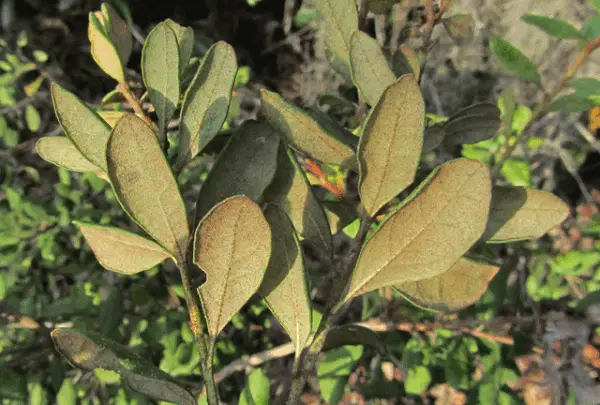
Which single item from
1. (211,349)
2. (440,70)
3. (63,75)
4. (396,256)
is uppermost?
(396,256)

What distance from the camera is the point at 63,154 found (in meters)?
0.62

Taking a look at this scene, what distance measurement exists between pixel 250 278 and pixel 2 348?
2.91 ft

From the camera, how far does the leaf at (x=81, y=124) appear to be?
0.51 metres

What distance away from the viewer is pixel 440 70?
98.3 inches

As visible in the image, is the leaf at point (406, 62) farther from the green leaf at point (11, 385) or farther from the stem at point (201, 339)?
the green leaf at point (11, 385)

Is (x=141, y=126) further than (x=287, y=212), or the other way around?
(x=287, y=212)

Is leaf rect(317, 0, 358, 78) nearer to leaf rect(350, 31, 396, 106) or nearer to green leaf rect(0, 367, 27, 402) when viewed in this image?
leaf rect(350, 31, 396, 106)

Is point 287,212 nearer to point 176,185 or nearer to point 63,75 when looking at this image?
point 176,185

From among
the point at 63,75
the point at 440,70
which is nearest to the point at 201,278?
the point at 63,75

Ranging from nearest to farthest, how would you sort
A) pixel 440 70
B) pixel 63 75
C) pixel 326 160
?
pixel 326 160 < pixel 63 75 < pixel 440 70

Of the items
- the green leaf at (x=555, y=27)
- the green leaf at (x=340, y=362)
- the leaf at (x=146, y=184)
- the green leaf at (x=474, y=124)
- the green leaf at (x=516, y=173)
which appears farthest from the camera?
the green leaf at (x=516, y=173)

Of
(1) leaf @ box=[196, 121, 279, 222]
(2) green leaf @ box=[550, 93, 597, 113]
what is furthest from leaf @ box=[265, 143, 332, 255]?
(2) green leaf @ box=[550, 93, 597, 113]

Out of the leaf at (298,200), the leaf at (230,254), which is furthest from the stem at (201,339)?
the leaf at (298,200)

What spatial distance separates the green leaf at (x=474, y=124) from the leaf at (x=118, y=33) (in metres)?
0.41
